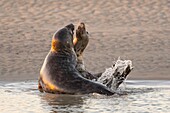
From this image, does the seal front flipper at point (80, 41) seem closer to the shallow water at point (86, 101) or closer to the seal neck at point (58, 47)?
the seal neck at point (58, 47)

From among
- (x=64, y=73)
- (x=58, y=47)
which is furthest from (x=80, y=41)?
(x=64, y=73)

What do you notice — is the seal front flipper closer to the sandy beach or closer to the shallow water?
the shallow water

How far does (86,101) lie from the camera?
9.55 meters

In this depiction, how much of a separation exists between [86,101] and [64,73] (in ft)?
3.03

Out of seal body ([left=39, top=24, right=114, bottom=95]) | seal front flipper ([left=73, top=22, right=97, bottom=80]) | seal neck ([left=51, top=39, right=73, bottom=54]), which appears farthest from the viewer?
seal front flipper ([left=73, top=22, right=97, bottom=80])

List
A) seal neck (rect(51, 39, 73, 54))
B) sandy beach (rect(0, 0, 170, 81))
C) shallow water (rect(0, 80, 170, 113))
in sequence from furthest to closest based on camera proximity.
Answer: sandy beach (rect(0, 0, 170, 81)) < seal neck (rect(51, 39, 73, 54)) < shallow water (rect(0, 80, 170, 113))

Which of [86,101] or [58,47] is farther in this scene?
[58,47]

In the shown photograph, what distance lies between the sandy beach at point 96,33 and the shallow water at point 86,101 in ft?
8.89

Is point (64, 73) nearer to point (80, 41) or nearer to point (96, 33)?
point (80, 41)

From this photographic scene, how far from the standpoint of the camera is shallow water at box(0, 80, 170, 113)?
8.91 m

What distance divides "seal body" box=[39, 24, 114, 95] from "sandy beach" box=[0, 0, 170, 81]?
2.91 m

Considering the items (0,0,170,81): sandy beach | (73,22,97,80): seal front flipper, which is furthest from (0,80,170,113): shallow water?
(0,0,170,81): sandy beach

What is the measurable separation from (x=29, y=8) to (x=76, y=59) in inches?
399

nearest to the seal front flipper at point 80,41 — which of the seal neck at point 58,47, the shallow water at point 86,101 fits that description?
the seal neck at point 58,47
